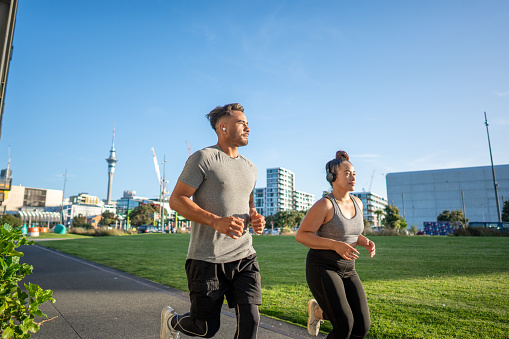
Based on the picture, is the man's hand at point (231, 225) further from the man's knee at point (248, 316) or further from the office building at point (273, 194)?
the office building at point (273, 194)

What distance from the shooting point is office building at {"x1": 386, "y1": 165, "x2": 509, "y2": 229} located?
287ft

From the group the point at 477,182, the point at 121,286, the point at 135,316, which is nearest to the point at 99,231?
the point at 121,286

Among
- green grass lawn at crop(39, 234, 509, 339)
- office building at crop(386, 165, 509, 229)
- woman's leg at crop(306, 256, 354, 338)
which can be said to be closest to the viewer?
woman's leg at crop(306, 256, 354, 338)

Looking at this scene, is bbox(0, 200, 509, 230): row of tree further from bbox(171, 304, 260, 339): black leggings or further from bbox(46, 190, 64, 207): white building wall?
bbox(46, 190, 64, 207): white building wall

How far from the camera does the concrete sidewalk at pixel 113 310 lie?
14.2ft

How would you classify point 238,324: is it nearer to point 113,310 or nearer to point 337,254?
point 337,254

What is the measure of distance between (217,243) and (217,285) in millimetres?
321

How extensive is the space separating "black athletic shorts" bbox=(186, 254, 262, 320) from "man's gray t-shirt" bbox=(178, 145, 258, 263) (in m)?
0.07

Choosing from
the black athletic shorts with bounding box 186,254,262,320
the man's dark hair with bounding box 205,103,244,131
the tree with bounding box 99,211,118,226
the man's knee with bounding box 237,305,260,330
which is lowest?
the man's knee with bounding box 237,305,260,330

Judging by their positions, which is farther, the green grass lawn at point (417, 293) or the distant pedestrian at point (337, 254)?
the green grass lawn at point (417, 293)

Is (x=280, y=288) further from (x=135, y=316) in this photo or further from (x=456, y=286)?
(x=456, y=286)

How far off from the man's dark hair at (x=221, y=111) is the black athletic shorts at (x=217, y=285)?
1250mm

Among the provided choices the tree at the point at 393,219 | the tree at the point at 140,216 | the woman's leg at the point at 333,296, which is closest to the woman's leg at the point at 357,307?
the woman's leg at the point at 333,296

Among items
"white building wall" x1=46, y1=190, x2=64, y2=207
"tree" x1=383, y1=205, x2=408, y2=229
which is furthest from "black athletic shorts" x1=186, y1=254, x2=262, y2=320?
"white building wall" x1=46, y1=190, x2=64, y2=207
